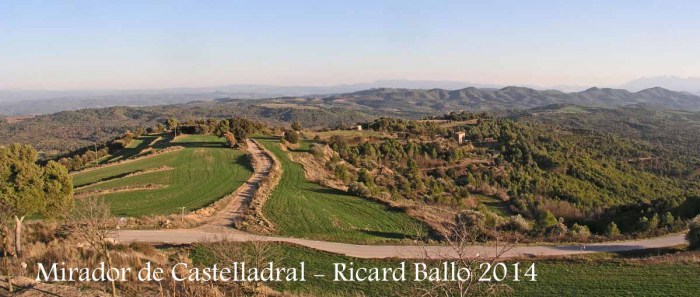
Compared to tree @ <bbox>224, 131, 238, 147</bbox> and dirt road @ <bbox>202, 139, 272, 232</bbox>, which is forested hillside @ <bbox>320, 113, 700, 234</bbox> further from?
tree @ <bbox>224, 131, 238, 147</bbox>

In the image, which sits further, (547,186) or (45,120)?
(45,120)

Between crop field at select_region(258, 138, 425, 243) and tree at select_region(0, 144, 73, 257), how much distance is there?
10157mm

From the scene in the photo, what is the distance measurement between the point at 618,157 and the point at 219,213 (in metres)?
72.1

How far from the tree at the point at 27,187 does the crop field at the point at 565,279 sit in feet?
18.9

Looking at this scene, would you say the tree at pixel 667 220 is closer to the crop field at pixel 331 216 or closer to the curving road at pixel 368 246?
the curving road at pixel 368 246

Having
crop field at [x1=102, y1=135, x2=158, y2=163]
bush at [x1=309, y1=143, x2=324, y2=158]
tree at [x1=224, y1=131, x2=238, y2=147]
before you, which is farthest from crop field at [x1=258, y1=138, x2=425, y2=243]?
crop field at [x1=102, y1=135, x2=158, y2=163]

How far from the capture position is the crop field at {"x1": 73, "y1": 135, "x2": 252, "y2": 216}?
91.7 feet

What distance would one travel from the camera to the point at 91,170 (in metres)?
39.8

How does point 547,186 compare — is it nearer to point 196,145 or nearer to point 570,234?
point 570,234

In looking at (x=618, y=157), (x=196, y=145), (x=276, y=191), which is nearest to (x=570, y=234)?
(x=276, y=191)

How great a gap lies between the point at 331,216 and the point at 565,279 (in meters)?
13.8

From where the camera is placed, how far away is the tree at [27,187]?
15.8 meters

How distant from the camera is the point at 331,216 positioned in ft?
87.0

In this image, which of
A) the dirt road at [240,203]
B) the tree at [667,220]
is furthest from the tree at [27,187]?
the tree at [667,220]
